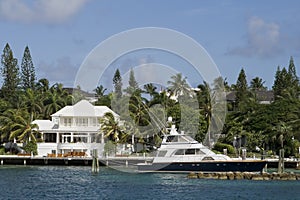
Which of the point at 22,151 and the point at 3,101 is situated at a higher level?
the point at 3,101

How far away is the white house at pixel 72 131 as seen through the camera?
76.4 meters

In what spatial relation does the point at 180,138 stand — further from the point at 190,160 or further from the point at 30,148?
the point at 30,148

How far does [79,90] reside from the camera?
307 ft

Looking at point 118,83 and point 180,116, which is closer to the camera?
point 180,116

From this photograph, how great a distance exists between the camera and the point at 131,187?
46.3 meters

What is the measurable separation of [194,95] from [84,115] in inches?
530

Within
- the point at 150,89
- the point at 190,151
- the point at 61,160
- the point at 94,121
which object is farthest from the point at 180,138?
the point at 150,89

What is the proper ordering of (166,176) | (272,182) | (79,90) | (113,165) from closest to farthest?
(272,182), (166,176), (113,165), (79,90)

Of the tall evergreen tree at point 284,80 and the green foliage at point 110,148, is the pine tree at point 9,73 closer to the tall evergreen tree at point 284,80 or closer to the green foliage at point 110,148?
the green foliage at point 110,148

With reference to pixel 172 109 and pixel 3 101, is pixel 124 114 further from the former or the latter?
pixel 3 101

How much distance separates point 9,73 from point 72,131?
17243mm

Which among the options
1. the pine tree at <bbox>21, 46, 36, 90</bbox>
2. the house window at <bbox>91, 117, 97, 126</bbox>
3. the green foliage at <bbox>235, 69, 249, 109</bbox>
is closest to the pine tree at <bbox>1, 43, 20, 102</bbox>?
the pine tree at <bbox>21, 46, 36, 90</bbox>

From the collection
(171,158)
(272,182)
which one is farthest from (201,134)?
(272,182)

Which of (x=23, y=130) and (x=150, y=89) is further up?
(x=150, y=89)
